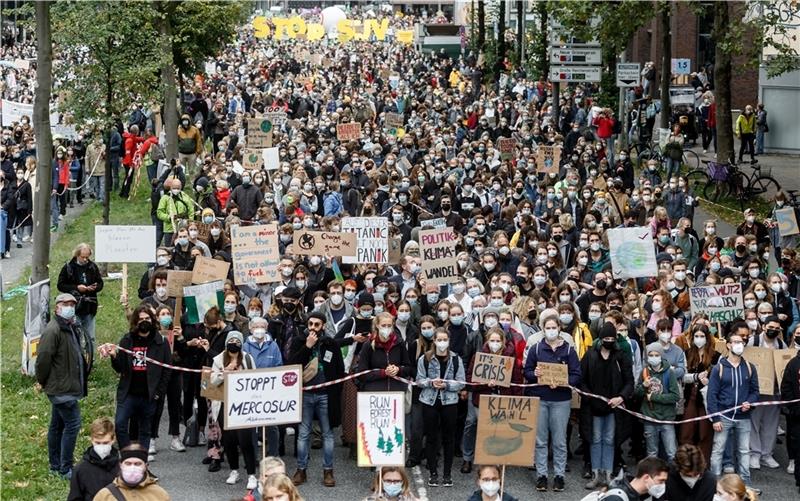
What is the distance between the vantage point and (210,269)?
18.2 meters

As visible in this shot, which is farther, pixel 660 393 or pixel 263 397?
pixel 660 393

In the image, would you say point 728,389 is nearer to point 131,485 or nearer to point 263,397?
point 263,397

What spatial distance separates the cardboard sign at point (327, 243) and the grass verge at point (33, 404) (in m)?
2.78

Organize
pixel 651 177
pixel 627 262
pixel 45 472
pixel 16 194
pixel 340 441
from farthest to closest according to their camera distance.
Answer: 1. pixel 651 177
2. pixel 16 194
3. pixel 627 262
4. pixel 340 441
5. pixel 45 472

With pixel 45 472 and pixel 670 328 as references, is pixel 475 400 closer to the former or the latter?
pixel 670 328

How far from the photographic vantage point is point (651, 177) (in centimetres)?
3078

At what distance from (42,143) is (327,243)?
3.72 m

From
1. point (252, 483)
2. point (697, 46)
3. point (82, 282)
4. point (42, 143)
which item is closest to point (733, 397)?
point (252, 483)

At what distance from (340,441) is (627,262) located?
4.18m

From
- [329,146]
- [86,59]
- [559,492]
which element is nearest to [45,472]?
[559,492]

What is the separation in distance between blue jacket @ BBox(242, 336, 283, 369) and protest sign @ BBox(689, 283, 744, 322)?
4769 mm

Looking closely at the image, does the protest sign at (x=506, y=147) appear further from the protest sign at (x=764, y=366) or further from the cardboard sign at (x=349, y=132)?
the protest sign at (x=764, y=366)

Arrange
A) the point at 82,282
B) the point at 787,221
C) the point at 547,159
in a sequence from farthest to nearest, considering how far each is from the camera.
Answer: the point at 547,159 < the point at 787,221 < the point at 82,282

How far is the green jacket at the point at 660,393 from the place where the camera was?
49.1ft
